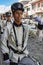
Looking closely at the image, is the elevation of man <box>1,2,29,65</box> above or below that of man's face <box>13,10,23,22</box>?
below

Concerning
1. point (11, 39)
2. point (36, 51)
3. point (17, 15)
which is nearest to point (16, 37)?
point (11, 39)

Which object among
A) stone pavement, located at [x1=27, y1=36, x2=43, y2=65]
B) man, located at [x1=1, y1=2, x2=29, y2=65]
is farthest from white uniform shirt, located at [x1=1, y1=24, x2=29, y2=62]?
stone pavement, located at [x1=27, y1=36, x2=43, y2=65]

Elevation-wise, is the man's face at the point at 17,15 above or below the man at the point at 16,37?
above

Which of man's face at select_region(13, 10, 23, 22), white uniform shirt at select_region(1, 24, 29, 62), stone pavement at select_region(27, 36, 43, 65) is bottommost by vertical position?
stone pavement at select_region(27, 36, 43, 65)

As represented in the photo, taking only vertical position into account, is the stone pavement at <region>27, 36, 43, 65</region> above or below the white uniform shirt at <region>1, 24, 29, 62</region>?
below

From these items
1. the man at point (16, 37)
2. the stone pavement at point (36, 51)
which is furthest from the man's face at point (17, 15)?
the stone pavement at point (36, 51)

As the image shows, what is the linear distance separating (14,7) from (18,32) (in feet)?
0.89

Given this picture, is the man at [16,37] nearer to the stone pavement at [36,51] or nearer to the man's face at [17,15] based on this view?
the man's face at [17,15]

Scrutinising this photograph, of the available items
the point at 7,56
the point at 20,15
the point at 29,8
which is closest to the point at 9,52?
the point at 7,56

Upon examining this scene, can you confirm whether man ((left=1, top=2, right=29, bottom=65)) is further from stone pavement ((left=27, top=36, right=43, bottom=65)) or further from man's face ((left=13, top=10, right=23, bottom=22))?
stone pavement ((left=27, top=36, right=43, bottom=65))

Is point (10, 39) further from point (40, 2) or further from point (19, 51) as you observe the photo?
point (40, 2)

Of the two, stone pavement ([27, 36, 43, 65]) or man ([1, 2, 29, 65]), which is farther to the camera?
stone pavement ([27, 36, 43, 65])

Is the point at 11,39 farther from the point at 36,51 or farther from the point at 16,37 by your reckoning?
the point at 36,51

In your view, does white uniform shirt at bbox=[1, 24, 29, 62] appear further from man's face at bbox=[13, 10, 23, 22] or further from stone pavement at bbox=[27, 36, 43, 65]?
stone pavement at bbox=[27, 36, 43, 65]
